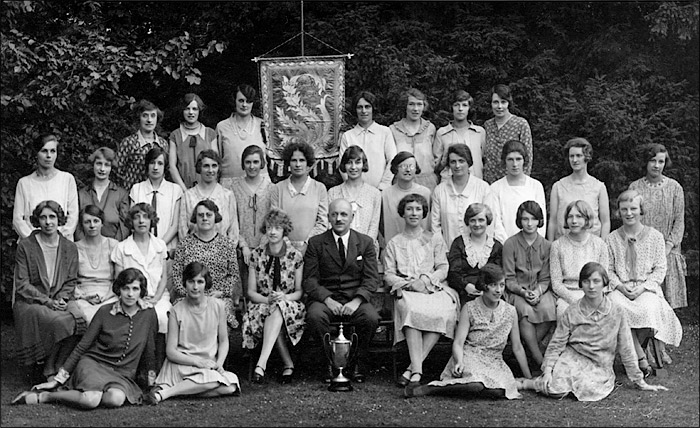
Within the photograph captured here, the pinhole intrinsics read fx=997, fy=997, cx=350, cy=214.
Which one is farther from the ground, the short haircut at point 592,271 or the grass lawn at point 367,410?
the short haircut at point 592,271

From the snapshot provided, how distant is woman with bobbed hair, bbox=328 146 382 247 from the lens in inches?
300

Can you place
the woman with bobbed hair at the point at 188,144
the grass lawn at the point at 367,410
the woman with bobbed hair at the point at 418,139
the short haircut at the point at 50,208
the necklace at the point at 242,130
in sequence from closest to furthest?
1. the grass lawn at the point at 367,410
2. the short haircut at the point at 50,208
3. the woman with bobbed hair at the point at 188,144
4. the woman with bobbed hair at the point at 418,139
5. the necklace at the point at 242,130

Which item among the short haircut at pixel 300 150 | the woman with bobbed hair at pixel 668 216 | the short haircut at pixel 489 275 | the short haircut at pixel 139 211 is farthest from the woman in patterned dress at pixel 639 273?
the short haircut at pixel 139 211

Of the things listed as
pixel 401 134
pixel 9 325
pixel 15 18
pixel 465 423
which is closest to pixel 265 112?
pixel 401 134

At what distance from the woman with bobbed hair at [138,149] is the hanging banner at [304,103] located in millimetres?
1130

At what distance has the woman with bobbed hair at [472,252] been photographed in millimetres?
7102

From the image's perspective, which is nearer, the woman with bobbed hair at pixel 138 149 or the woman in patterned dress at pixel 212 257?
the woman in patterned dress at pixel 212 257

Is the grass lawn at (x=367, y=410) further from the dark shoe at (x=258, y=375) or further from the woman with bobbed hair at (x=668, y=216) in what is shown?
the woman with bobbed hair at (x=668, y=216)

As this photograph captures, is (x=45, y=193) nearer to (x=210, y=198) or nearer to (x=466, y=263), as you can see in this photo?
(x=210, y=198)

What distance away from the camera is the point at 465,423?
233 inches

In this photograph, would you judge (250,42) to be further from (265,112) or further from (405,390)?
(405,390)

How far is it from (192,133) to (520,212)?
2756 mm

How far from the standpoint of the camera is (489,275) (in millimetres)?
6730

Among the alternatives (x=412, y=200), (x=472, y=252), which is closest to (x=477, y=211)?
(x=472, y=252)
